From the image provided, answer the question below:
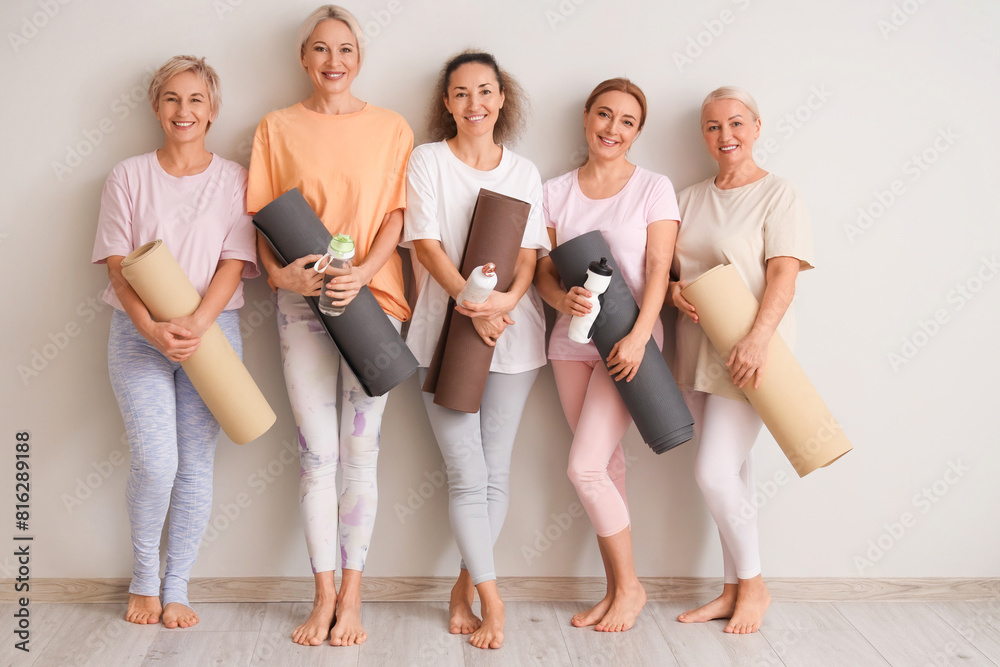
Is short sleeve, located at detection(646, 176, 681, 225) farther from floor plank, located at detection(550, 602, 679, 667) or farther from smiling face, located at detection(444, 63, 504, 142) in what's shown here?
floor plank, located at detection(550, 602, 679, 667)

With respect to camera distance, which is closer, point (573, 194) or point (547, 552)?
point (573, 194)

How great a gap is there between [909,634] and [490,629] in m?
1.26

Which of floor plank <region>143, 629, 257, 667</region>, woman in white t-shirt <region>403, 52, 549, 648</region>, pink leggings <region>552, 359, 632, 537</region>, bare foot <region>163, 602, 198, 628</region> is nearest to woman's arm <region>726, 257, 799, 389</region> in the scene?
pink leggings <region>552, 359, 632, 537</region>

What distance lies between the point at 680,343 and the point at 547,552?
792 mm

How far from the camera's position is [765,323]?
2000mm

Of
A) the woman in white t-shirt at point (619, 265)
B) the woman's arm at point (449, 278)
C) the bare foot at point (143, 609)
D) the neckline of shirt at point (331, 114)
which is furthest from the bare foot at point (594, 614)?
the neckline of shirt at point (331, 114)

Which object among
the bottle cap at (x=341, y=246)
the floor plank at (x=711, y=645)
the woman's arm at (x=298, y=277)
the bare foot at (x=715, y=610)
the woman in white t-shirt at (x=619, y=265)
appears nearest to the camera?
the bottle cap at (x=341, y=246)

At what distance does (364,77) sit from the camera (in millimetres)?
2191

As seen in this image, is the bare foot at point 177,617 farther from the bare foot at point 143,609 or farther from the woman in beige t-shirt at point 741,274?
the woman in beige t-shirt at point 741,274

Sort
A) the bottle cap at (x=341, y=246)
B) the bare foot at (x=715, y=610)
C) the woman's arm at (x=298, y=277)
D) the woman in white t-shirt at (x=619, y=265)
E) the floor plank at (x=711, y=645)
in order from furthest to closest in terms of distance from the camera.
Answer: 1. the bare foot at (x=715, y=610)
2. the woman in white t-shirt at (x=619, y=265)
3. the floor plank at (x=711, y=645)
4. the woman's arm at (x=298, y=277)
5. the bottle cap at (x=341, y=246)

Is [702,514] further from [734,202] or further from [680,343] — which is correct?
[734,202]

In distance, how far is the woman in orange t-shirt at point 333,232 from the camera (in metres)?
2.01

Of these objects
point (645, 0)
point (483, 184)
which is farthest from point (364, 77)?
point (645, 0)

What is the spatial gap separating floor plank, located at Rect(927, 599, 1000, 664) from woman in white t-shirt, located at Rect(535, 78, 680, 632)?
97 centimetres
